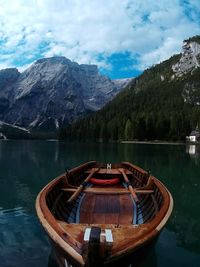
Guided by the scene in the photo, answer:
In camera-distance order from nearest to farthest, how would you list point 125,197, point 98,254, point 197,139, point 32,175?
point 98,254 → point 125,197 → point 32,175 → point 197,139

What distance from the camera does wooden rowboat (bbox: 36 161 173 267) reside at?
8.82 m

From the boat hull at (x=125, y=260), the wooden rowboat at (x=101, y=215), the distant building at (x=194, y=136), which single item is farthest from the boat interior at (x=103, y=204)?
the distant building at (x=194, y=136)

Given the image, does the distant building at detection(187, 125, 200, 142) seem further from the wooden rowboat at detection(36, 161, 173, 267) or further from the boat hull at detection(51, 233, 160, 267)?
the boat hull at detection(51, 233, 160, 267)

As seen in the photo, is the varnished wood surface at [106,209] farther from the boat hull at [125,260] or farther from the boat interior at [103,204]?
the boat hull at [125,260]

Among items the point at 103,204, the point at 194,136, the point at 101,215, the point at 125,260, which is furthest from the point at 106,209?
the point at 194,136

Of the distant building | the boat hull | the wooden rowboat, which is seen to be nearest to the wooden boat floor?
the wooden rowboat

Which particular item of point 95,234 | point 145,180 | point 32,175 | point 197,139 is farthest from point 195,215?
point 197,139

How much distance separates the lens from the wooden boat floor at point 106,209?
15.6 meters

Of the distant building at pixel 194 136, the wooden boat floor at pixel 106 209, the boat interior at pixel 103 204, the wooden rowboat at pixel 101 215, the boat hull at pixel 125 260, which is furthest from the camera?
the distant building at pixel 194 136

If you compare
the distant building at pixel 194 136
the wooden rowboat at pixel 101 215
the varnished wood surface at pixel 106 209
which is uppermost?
the distant building at pixel 194 136

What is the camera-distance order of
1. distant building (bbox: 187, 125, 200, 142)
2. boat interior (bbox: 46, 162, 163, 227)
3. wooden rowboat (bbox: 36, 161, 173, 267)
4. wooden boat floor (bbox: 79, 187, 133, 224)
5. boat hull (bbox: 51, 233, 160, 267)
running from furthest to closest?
distant building (bbox: 187, 125, 200, 142) → wooden boat floor (bbox: 79, 187, 133, 224) → boat interior (bbox: 46, 162, 163, 227) → wooden rowboat (bbox: 36, 161, 173, 267) → boat hull (bbox: 51, 233, 160, 267)

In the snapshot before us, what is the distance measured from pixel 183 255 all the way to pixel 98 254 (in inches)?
340

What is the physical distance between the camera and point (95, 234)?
28.5 ft

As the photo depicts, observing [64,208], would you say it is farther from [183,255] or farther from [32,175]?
[32,175]
